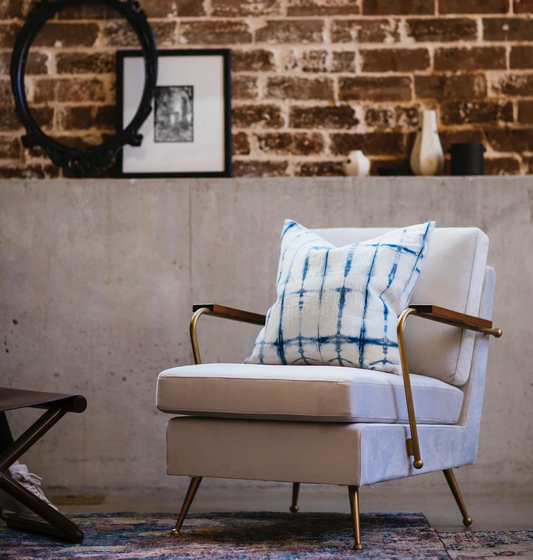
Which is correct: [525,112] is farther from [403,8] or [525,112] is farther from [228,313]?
[228,313]

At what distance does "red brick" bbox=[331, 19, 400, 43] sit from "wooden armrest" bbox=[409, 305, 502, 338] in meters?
1.86

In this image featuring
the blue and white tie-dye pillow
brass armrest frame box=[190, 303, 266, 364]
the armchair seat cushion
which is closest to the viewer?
the armchair seat cushion

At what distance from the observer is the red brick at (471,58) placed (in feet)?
13.1

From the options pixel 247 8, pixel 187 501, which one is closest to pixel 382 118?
pixel 247 8

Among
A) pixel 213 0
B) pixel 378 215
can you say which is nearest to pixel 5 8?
pixel 213 0

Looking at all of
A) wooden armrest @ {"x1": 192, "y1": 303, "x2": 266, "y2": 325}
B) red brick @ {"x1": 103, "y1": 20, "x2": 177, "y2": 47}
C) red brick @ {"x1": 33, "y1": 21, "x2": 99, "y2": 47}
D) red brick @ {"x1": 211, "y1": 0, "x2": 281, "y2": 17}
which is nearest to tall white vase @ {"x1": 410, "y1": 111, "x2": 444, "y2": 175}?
red brick @ {"x1": 211, "y1": 0, "x2": 281, "y2": 17}

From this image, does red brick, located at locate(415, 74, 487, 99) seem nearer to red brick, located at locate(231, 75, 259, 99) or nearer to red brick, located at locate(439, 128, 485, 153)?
red brick, located at locate(439, 128, 485, 153)

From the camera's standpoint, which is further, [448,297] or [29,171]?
[29,171]

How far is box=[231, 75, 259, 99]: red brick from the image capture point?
400 cm

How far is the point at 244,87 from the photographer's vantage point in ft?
13.1

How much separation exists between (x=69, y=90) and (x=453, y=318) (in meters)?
2.43

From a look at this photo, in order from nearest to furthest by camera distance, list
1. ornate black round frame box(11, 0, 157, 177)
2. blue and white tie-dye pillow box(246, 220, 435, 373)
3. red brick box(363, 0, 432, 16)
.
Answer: blue and white tie-dye pillow box(246, 220, 435, 373)
ornate black round frame box(11, 0, 157, 177)
red brick box(363, 0, 432, 16)

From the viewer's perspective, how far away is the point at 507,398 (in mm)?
3543

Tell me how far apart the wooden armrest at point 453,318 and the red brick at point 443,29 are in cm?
184
